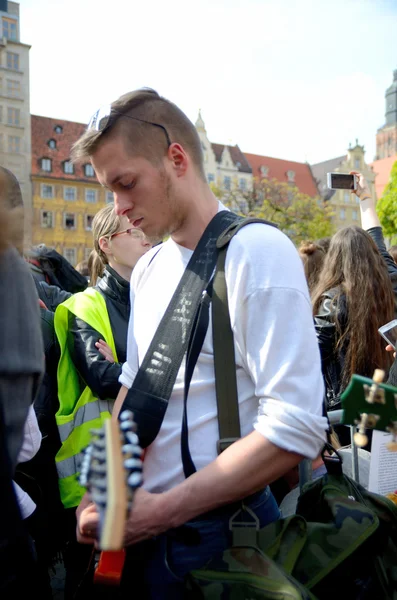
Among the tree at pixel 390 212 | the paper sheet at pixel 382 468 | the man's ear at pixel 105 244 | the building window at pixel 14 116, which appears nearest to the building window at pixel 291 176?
the building window at pixel 14 116

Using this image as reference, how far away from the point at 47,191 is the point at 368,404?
5171 centimetres

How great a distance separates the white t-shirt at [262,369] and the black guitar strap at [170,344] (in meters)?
0.04

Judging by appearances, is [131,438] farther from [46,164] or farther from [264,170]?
[264,170]

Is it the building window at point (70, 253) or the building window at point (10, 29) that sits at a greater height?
the building window at point (10, 29)

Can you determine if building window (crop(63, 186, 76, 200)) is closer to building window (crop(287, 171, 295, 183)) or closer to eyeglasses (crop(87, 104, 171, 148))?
building window (crop(287, 171, 295, 183))

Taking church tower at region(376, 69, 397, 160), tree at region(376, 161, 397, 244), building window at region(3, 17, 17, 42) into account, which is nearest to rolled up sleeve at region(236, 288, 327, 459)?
tree at region(376, 161, 397, 244)

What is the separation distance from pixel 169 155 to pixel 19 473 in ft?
5.13

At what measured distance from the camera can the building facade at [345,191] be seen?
6512 cm

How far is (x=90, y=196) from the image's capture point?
53.0 meters

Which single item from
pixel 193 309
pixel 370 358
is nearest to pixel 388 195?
pixel 370 358

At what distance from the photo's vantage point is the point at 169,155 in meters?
1.94

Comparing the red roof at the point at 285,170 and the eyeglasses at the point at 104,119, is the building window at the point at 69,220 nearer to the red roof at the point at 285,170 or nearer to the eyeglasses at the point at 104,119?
the red roof at the point at 285,170

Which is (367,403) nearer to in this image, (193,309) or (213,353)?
(213,353)

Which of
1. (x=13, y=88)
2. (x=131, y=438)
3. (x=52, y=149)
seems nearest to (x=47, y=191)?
(x=52, y=149)
